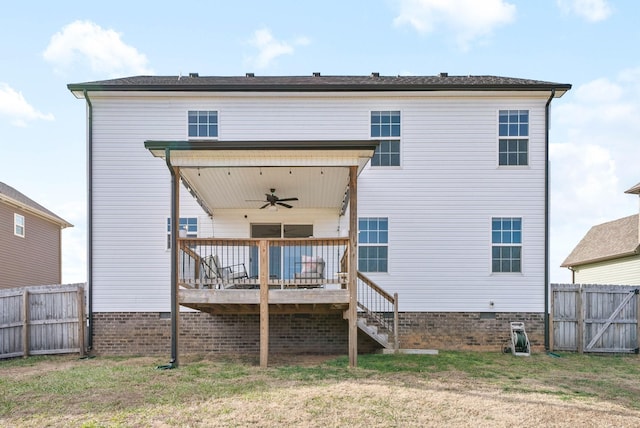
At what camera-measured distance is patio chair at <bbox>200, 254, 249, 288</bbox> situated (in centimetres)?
972

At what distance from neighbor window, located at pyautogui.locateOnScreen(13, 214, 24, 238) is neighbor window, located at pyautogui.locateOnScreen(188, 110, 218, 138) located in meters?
10.0

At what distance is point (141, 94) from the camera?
11820mm

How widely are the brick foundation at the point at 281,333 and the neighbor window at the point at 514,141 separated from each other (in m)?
3.75

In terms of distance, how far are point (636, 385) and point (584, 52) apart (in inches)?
279

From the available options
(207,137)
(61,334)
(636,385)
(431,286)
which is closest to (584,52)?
(431,286)

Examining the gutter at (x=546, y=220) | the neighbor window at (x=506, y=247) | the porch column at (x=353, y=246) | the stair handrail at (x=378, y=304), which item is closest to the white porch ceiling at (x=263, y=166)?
the porch column at (x=353, y=246)

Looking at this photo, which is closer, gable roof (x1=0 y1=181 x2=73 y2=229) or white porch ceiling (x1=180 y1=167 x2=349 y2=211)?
white porch ceiling (x1=180 y1=167 x2=349 y2=211)

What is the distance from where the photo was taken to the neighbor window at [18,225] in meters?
17.8

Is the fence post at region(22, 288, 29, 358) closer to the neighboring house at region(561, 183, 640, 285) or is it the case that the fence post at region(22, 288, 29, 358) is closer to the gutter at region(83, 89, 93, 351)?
the gutter at region(83, 89, 93, 351)

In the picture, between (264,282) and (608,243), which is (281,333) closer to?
(264,282)

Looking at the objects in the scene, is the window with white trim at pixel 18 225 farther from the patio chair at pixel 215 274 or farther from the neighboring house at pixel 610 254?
the neighboring house at pixel 610 254

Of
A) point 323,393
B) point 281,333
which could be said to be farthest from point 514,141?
point 323,393

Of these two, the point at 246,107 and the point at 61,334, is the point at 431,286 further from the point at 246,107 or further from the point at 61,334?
the point at 61,334

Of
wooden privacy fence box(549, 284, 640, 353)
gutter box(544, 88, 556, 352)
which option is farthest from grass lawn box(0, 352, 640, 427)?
wooden privacy fence box(549, 284, 640, 353)
